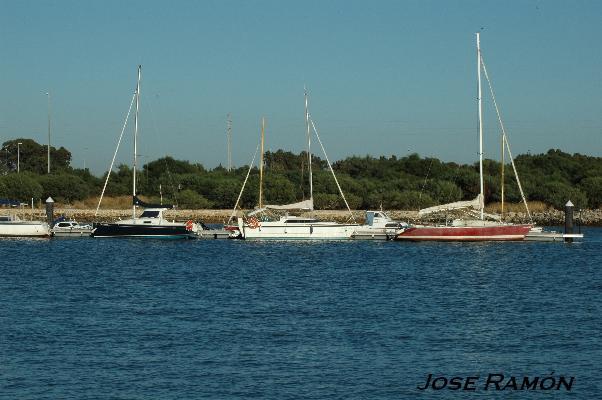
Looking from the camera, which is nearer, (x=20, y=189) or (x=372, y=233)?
(x=372, y=233)

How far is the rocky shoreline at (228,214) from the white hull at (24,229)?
17670mm

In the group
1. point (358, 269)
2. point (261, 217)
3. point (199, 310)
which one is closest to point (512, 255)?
point (358, 269)

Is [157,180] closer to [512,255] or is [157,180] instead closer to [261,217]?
[261,217]

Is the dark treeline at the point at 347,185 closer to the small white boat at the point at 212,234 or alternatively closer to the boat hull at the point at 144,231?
the small white boat at the point at 212,234

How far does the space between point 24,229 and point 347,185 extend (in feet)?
134

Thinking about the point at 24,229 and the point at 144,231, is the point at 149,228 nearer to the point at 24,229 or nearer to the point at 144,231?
the point at 144,231

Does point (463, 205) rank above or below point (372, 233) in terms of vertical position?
above

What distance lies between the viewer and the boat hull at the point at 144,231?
2469 inches

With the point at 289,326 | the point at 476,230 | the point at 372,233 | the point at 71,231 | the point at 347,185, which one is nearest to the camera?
the point at 289,326

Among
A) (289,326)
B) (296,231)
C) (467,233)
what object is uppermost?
(296,231)

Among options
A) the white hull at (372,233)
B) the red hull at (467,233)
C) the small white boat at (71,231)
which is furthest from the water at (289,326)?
the small white boat at (71,231)

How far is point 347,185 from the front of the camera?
100188 mm

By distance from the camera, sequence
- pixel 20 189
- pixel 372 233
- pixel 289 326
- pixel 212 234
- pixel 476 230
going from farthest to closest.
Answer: pixel 20 189
pixel 212 234
pixel 372 233
pixel 476 230
pixel 289 326

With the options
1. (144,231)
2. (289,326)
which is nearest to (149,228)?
(144,231)
